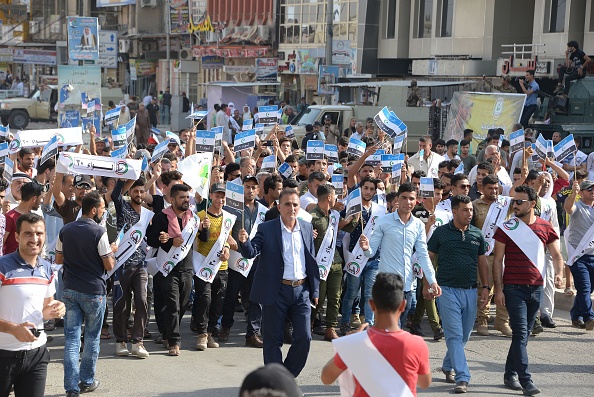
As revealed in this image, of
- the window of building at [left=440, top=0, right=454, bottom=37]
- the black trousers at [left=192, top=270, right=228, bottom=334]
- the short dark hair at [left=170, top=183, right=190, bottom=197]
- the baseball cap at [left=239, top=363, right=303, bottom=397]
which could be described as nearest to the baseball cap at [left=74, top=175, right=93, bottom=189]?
the short dark hair at [left=170, top=183, right=190, bottom=197]

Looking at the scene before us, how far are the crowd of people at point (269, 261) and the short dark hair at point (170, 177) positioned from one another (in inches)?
0.8

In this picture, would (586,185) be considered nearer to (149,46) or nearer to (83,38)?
(83,38)

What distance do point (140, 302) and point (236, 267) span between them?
1.41 metres

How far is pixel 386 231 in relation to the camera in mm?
9633

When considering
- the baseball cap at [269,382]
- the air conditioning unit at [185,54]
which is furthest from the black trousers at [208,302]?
the air conditioning unit at [185,54]

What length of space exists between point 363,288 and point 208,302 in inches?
69.2

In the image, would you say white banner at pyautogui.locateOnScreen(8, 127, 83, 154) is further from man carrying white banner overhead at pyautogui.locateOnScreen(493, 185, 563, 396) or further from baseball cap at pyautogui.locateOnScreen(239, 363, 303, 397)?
baseball cap at pyautogui.locateOnScreen(239, 363, 303, 397)

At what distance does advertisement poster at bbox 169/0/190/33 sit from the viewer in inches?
2208

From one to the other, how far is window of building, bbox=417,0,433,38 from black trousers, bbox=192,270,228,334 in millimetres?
32687

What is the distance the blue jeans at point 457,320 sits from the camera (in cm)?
866

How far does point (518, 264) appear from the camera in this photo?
8820 millimetres

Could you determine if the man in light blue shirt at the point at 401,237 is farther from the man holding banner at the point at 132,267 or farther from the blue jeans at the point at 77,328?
the blue jeans at the point at 77,328

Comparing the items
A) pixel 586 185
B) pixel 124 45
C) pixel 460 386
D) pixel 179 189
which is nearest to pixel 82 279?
pixel 179 189

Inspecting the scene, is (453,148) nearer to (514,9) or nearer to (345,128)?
(345,128)
